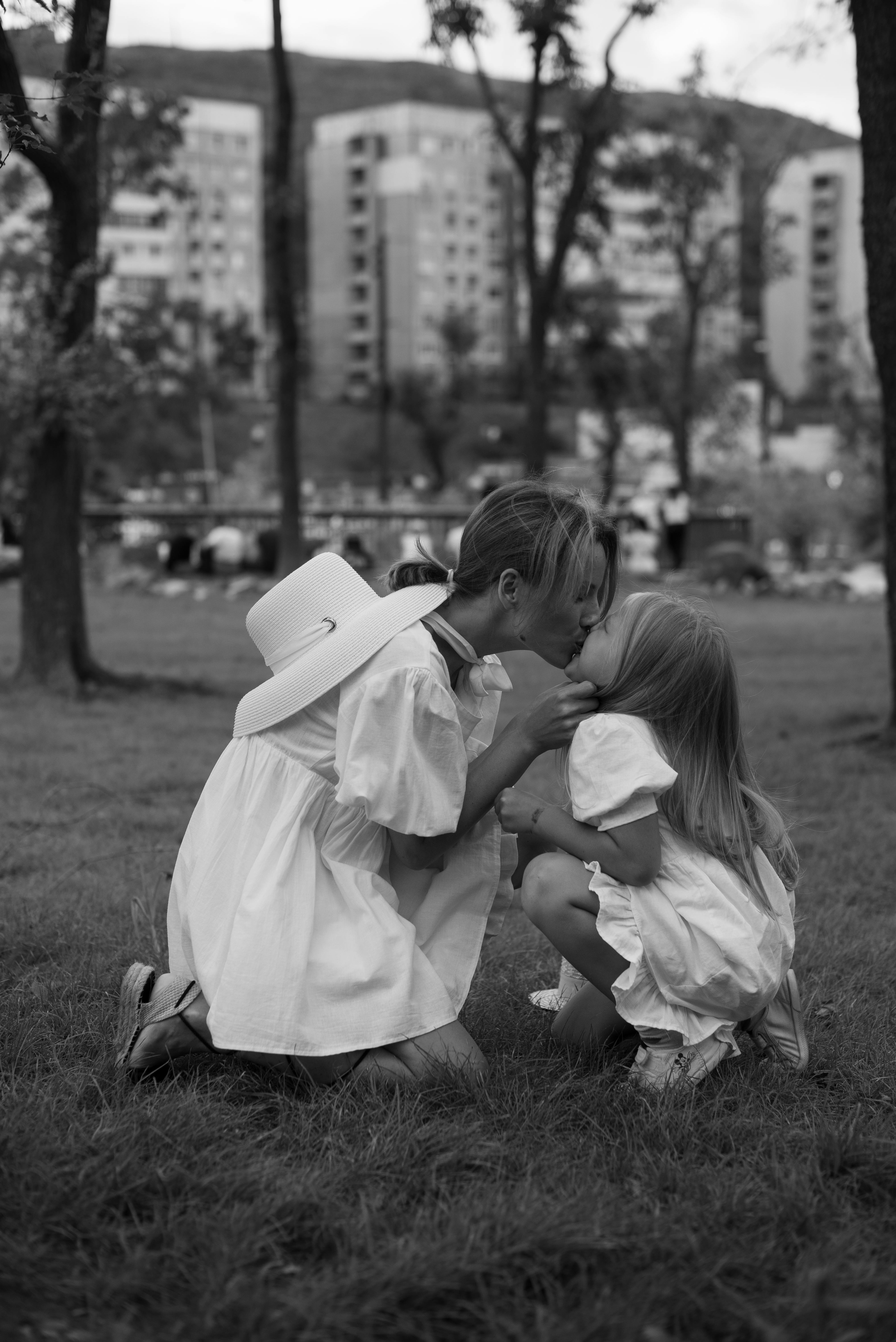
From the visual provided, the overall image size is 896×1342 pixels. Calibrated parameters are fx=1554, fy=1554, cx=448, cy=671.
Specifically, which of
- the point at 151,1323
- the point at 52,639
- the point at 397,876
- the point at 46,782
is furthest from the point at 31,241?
the point at 151,1323

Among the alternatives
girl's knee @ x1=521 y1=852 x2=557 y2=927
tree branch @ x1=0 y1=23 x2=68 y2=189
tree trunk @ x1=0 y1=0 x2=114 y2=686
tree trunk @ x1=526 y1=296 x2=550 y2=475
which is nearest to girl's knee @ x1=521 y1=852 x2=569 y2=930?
girl's knee @ x1=521 y1=852 x2=557 y2=927

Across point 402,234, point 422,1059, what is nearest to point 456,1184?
point 422,1059

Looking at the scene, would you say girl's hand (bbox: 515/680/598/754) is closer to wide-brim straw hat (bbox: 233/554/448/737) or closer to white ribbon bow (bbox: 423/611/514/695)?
white ribbon bow (bbox: 423/611/514/695)

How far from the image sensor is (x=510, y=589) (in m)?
3.05

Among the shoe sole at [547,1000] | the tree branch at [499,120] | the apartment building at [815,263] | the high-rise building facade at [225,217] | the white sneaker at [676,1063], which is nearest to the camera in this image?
the white sneaker at [676,1063]

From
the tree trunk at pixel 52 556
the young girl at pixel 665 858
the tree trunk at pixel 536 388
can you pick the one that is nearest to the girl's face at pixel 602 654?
the young girl at pixel 665 858

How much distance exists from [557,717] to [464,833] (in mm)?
314

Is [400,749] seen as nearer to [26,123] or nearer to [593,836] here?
[593,836]

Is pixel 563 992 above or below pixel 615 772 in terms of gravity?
below

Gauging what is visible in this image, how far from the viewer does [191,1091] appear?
112 inches

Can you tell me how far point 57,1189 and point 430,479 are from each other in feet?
212

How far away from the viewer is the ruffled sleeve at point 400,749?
283 centimetres

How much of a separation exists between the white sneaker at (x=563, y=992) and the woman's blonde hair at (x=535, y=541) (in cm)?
80

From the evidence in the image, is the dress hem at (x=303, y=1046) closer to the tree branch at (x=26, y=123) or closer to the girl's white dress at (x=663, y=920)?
the girl's white dress at (x=663, y=920)
